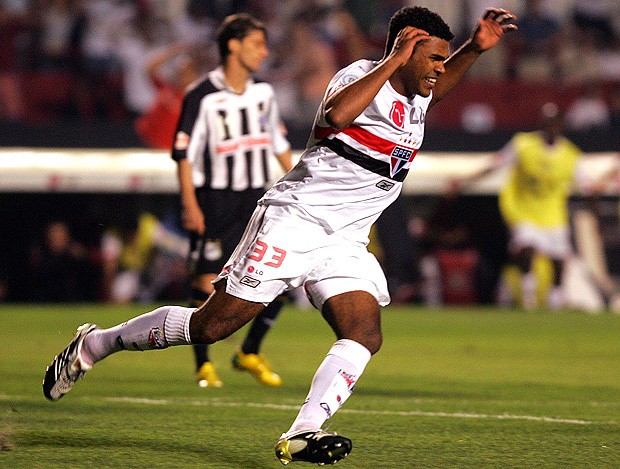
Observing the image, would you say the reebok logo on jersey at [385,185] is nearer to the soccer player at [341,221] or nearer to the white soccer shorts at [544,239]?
the soccer player at [341,221]

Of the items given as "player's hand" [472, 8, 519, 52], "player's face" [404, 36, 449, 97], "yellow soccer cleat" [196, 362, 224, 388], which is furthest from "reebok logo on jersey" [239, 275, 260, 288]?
"yellow soccer cleat" [196, 362, 224, 388]

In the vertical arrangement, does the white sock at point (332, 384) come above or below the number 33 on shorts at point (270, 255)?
below

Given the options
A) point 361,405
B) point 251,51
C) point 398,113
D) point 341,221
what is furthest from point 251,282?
point 251,51

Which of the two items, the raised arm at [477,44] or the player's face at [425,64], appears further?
the raised arm at [477,44]

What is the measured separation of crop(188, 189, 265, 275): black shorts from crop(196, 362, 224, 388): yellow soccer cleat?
575 millimetres

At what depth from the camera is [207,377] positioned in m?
8.05

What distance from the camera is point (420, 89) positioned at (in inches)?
202

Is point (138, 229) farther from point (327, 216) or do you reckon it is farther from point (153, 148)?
point (327, 216)

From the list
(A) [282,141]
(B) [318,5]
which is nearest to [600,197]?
(B) [318,5]

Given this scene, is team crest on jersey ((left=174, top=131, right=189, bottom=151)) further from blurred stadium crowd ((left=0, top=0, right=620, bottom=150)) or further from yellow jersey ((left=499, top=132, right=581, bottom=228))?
yellow jersey ((left=499, top=132, right=581, bottom=228))

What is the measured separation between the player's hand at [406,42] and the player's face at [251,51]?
11.0ft

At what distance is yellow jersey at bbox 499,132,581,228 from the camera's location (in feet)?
49.6

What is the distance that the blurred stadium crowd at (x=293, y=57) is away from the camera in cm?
1620

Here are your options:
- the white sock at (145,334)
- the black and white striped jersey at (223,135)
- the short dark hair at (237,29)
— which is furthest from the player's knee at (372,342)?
the short dark hair at (237,29)
